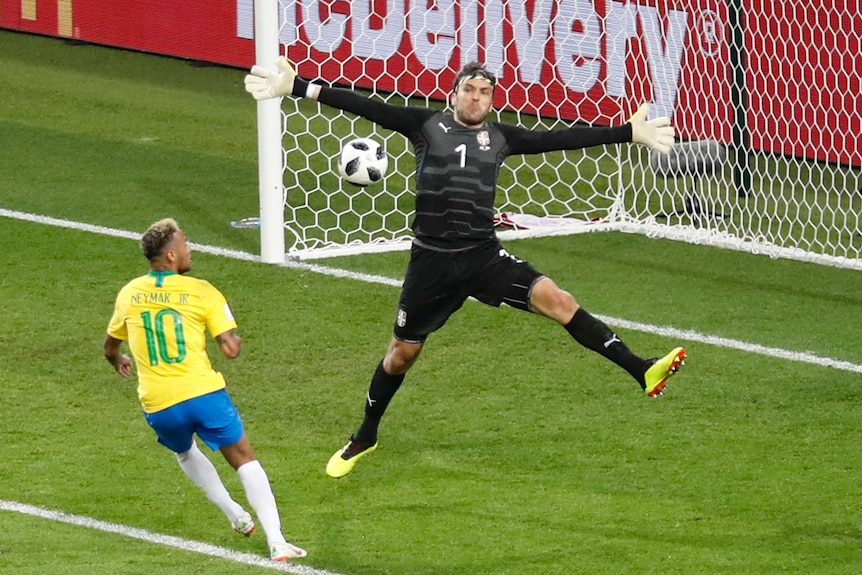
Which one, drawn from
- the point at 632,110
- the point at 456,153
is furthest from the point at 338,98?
the point at 632,110

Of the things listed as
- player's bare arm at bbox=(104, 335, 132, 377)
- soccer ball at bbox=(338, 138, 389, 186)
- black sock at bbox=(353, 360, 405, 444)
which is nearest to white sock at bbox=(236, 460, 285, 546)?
player's bare arm at bbox=(104, 335, 132, 377)

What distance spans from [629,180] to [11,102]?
685 centimetres

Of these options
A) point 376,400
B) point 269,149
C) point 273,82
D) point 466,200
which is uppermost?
point 273,82

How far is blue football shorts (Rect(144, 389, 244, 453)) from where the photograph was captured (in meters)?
6.70

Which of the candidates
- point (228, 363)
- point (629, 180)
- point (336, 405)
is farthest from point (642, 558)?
point (629, 180)

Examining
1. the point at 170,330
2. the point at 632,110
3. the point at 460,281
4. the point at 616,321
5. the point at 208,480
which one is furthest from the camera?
the point at 632,110

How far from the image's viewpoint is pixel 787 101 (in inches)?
553

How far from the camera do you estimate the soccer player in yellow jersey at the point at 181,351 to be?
667cm

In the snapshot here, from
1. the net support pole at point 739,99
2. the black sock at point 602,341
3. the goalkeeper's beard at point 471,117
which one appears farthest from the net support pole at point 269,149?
the black sock at point 602,341

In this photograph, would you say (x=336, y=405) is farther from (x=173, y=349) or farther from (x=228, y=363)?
(x=173, y=349)

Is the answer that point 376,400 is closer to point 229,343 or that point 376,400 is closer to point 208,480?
point 208,480

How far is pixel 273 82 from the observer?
786cm

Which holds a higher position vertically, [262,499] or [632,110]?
[632,110]

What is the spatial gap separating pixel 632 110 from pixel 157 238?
803 centimetres
